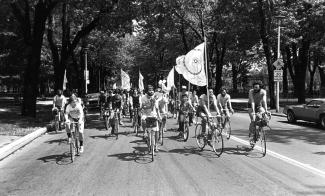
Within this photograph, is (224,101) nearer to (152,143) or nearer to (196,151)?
(196,151)

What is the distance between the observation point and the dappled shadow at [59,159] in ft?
35.0

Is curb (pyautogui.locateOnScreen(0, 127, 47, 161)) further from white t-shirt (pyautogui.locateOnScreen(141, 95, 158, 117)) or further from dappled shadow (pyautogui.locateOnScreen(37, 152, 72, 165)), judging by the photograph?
white t-shirt (pyautogui.locateOnScreen(141, 95, 158, 117))

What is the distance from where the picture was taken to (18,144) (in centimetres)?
1375

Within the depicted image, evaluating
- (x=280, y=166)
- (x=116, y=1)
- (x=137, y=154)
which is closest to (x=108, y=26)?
(x=116, y=1)

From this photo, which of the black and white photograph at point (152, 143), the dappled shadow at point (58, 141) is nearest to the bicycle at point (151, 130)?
the black and white photograph at point (152, 143)

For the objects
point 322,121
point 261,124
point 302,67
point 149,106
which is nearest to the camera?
point 261,124

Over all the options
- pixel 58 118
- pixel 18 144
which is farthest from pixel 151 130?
pixel 58 118

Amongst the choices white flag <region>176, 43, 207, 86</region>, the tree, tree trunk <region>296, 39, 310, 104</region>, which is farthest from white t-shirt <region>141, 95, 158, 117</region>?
tree trunk <region>296, 39, 310, 104</region>

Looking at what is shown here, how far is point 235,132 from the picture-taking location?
1706cm

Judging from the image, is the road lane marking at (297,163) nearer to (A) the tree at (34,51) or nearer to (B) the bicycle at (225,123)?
(B) the bicycle at (225,123)

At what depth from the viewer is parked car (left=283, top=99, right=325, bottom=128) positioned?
19977mm

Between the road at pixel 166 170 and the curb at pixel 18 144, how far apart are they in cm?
20

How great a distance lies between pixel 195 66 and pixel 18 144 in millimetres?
6259


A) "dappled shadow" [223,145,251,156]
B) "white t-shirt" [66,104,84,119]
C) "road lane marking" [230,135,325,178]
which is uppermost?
"white t-shirt" [66,104,84,119]
